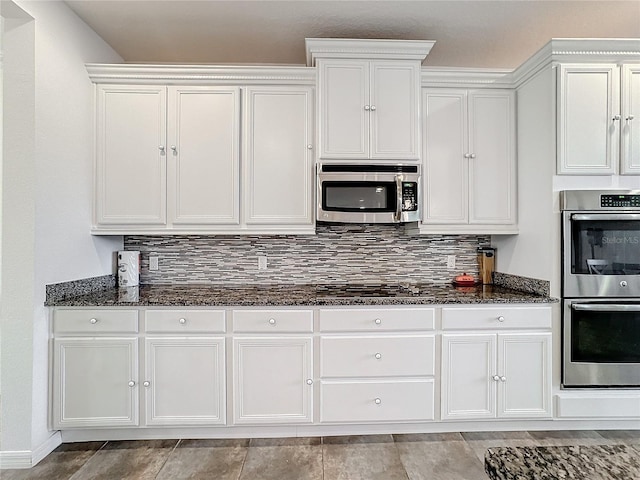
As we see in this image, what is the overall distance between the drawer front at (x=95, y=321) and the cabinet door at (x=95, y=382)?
61mm

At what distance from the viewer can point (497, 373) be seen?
90.7 inches

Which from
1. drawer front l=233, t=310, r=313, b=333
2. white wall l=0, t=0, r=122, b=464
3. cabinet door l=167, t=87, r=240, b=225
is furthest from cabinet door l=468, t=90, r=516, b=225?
white wall l=0, t=0, r=122, b=464

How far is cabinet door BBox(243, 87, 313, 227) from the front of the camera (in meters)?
2.57

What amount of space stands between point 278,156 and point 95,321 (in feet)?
5.22

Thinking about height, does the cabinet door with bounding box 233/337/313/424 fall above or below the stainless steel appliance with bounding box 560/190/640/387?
below

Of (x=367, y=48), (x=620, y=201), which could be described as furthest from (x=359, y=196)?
(x=620, y=201)

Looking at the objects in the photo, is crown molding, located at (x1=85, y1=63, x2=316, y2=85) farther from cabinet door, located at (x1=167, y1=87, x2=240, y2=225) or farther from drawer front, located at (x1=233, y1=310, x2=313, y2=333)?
drawer front, located at (x1=233, y1=310, x2=313, y2=333)

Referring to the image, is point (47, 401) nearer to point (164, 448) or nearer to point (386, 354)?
point (164, 448)

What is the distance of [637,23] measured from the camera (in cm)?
249

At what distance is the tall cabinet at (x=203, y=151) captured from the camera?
2547 millimetres

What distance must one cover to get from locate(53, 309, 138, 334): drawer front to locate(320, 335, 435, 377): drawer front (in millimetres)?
1208

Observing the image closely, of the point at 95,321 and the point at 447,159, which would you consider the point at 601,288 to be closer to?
the point at 447,159

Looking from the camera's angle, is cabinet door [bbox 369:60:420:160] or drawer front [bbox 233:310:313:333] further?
cabinet door [bbox 369:60:420:160]

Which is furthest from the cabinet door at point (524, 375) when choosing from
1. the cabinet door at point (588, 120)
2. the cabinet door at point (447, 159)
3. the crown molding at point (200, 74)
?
the crown molding at point (200, 74)
